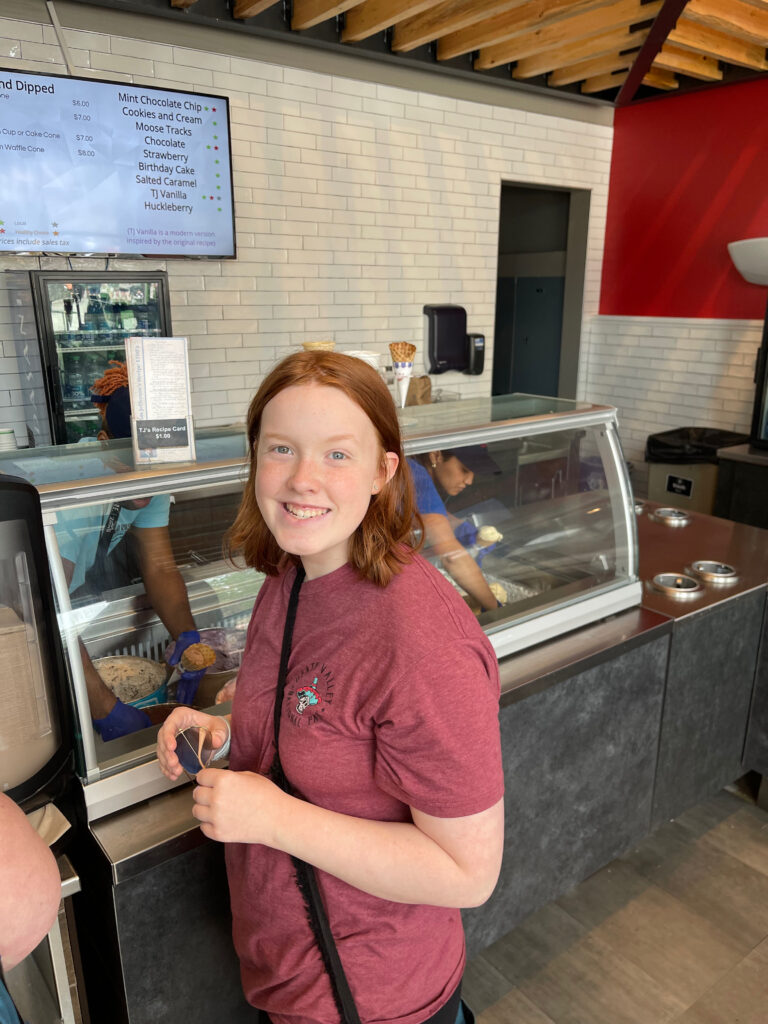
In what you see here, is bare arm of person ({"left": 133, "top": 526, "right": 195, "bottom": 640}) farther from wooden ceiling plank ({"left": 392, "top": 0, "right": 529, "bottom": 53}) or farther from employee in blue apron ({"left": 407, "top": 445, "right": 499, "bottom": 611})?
wooden ceiling plank ({"left": 392, "top": 0, "right": 529, "bottom": 53})

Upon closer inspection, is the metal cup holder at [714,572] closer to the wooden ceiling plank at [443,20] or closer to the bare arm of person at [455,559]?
the bare arm of person at [455,559]

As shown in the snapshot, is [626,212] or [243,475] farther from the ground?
[626,212]

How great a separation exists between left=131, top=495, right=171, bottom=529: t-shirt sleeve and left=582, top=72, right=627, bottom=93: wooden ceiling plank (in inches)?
224

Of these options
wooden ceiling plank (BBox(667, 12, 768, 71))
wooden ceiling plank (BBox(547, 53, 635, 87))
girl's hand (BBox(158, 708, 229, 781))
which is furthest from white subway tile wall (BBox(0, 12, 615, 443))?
girl's hand (BBox(158, 708, 229, 781))

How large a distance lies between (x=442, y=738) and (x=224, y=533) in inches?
35.0

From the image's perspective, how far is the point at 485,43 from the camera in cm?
459

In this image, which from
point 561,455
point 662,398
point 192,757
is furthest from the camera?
point 662,398

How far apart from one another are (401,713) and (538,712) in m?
0.96

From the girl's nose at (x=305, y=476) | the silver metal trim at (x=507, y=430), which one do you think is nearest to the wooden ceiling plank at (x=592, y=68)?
the silver metal trim at (x=507, y=430)

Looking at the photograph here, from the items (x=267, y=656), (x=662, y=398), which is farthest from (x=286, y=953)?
(x=662, y=398)

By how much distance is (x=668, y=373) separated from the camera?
19.5 feet

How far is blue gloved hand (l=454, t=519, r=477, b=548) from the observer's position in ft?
6.47

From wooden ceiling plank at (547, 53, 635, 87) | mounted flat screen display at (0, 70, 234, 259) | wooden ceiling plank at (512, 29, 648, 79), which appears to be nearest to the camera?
mounted flat screen display at (0, 70, 234, 259)

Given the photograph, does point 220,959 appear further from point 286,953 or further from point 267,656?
point 267,656
